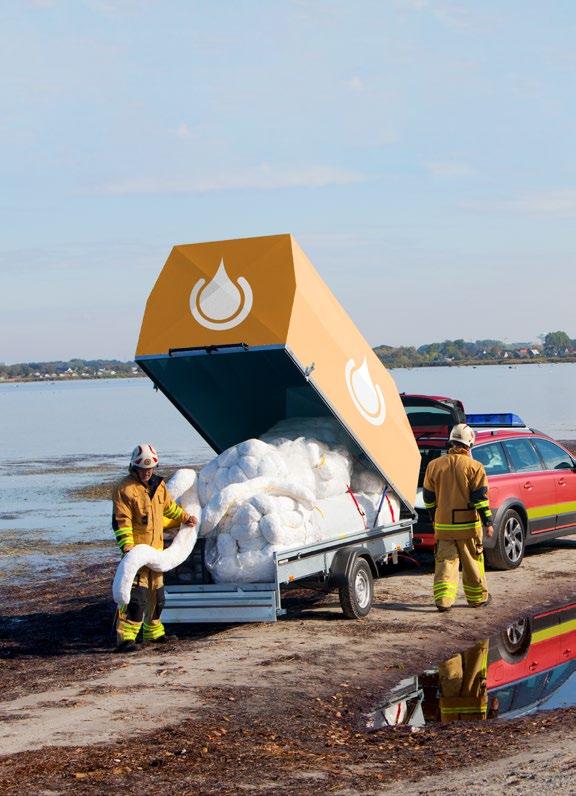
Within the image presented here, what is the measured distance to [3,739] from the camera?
8.05 meters

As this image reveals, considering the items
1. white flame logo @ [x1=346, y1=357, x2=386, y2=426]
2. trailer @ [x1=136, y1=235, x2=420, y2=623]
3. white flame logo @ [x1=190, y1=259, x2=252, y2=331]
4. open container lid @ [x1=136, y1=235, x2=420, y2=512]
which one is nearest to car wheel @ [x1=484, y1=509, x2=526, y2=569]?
trailer @ [x1=136, y1=235, x2=420, y2=623]

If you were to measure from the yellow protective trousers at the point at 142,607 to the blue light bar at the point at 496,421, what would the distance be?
6195 millimetres

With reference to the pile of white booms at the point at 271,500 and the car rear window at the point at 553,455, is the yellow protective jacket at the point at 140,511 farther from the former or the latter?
the car rear window at the point at 553,455

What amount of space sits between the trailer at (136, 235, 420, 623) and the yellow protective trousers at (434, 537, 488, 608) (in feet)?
2.07

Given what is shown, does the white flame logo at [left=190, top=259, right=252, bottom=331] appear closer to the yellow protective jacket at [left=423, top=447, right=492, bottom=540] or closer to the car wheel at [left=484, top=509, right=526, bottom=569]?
the yellow protective jacket at [left=423, top=447, right=492, bottom=540]

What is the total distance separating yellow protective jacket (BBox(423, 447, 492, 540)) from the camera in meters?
12.4

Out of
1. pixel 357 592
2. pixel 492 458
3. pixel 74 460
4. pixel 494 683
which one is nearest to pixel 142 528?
pixel 357 592

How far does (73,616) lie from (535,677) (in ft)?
19.0

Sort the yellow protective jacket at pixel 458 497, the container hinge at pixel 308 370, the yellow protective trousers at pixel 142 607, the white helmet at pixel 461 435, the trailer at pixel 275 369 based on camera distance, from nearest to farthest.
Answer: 1. the yellow protective trousers at pixel 142 607
2. the trailer at pixel 275 369
3. the container hinge at pixel 308 370
4. the yellow protective jacket at pixel 458 497
5. the white helmet at pixel 461 435

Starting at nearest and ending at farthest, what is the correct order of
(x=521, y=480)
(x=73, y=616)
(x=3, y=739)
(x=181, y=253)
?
(x=3, y=739) < (x=181, y=253) < (x=73, y=616) < (x=521, y=480)

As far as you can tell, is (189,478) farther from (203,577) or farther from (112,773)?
(112,773)

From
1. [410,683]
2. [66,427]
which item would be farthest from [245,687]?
[66,427]

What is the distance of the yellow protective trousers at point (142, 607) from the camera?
35.9 feet

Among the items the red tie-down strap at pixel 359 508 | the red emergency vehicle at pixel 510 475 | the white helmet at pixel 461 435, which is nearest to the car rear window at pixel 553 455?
the red emergency vehicle at pixel 510 475
